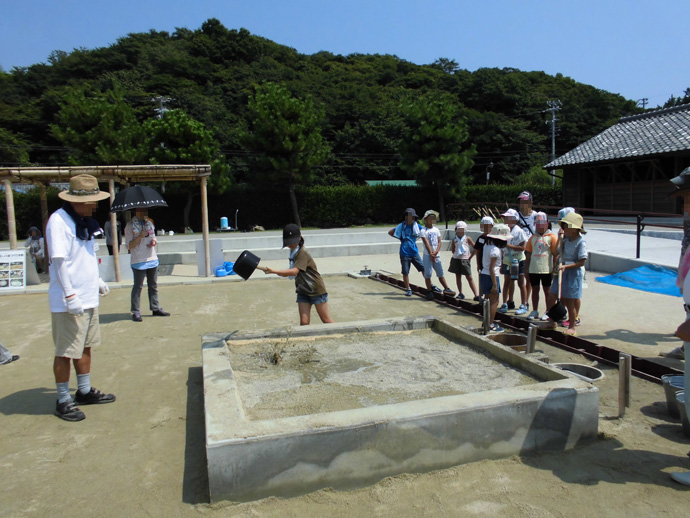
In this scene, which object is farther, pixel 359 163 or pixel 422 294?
pixel 359 163

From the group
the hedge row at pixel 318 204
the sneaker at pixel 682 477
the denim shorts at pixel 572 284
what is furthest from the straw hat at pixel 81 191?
the hedge row at pixel 318 204

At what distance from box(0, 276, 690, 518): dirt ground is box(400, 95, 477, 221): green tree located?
23.9 meters

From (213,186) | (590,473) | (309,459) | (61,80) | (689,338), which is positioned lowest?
(590,473)

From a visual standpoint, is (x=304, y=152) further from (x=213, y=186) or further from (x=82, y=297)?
(x=82, y=297)

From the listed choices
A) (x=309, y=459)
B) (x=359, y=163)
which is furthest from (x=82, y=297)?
(x=359, y=163)

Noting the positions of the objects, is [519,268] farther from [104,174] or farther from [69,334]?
[104,174]

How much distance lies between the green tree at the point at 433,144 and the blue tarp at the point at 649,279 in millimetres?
19510

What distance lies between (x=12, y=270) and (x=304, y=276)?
26.5 ft

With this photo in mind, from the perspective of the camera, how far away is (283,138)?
27016mm

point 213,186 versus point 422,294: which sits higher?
point 213,186

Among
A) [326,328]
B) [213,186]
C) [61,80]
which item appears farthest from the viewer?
[61,80]

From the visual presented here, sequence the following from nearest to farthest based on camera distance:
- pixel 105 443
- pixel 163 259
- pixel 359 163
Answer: pixel 105 443, pixel 163 259, pixel 359 163

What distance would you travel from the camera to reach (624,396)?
379cm

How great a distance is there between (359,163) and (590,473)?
4602 centimetres
